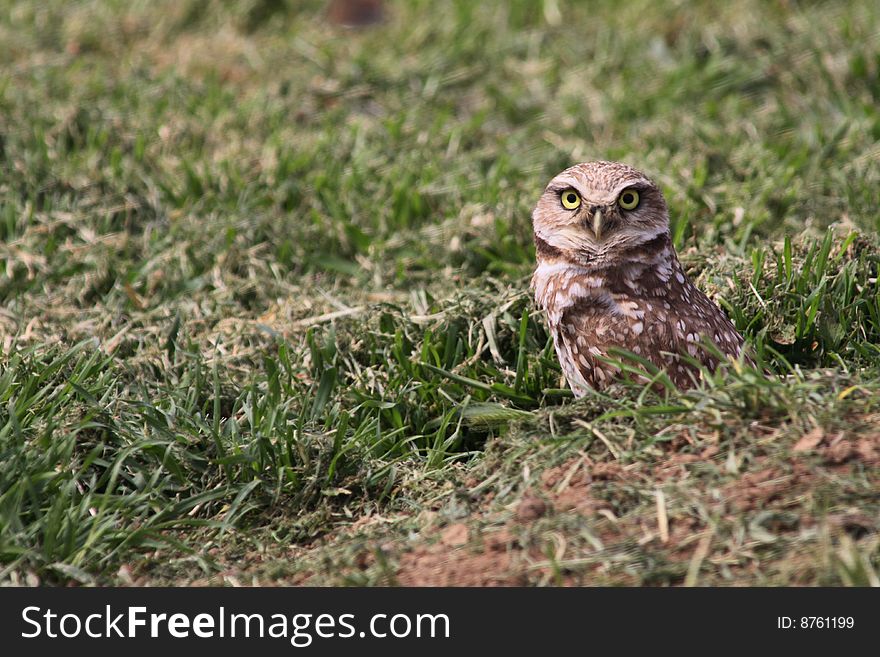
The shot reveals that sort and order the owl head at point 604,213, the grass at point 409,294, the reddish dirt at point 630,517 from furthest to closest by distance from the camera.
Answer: the owl head at point 604,213, the grass at point 409,294, the reddish dirt at point 630,517

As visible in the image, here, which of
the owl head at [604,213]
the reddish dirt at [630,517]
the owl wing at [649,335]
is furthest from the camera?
the owl head at [604,213]

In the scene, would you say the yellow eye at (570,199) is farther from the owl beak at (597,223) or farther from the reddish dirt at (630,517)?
the reddish dirt at (630,517)

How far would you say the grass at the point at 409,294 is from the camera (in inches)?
120

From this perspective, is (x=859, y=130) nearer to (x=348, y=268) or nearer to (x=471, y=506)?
(x=348, y=268)

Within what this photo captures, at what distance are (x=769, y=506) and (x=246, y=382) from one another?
81.5 inches

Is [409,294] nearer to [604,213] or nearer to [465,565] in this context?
[604,213]

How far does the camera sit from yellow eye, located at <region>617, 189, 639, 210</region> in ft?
12.4

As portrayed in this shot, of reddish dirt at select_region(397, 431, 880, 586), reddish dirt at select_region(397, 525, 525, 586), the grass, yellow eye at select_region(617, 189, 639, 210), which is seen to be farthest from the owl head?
reddish dirt at select_region(397, 525, 525, 586)

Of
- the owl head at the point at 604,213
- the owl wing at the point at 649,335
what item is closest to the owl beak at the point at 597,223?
the owl head at the point at 604,213

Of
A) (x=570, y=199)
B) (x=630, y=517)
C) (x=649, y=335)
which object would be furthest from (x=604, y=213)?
(x=630, y=517)

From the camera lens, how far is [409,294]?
471cm

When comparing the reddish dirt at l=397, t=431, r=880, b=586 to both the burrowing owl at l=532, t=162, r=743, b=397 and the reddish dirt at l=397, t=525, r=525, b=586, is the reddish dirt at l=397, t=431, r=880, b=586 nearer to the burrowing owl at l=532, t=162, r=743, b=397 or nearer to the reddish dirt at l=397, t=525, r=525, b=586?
the reddish dirt at l=397, t=525, r=525, b=586

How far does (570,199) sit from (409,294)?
1090mm

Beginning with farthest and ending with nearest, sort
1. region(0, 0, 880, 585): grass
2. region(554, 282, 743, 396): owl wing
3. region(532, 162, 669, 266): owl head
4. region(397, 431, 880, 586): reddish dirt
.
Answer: region(532, 162, 669, 266): owl head < region(554, 282, 743, 396): owl wing < region(0, 0, 880, 585): grass < region(397, 431, 880, 586): reddish dirt
